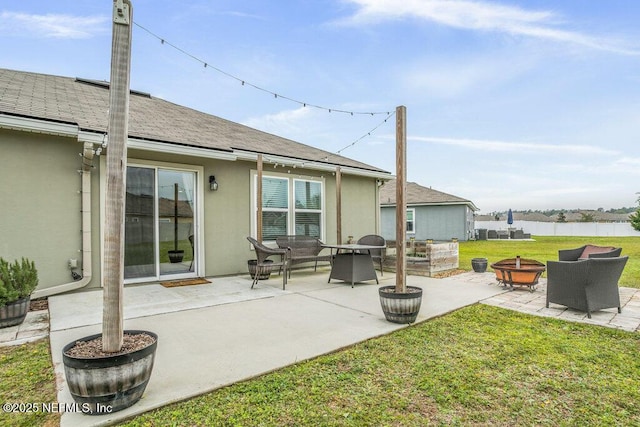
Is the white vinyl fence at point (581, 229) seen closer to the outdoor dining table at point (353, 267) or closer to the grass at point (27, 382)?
the outdoor dining table at point (353, 267)

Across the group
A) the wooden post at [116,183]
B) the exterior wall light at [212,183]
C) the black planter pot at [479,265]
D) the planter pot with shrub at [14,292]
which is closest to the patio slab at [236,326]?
the planter pot with shrub at [14,292]

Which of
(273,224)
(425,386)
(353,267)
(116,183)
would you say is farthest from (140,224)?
(425,386)

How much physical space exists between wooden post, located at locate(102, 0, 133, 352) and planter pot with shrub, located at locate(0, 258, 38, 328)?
2721 mm

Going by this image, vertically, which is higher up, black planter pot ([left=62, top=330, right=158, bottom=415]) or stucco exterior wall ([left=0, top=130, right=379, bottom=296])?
stucco exterior wall ([left=0, top=130, right=379, bottom=296])

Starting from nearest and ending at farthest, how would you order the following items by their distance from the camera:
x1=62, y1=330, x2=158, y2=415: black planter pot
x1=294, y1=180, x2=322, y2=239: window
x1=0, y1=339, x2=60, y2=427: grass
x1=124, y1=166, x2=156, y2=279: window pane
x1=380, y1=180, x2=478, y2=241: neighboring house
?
x1=62, y1=330, x2=158, y2=415: black planter pot, x1=0, y1=339, x2=60, y2=427: grass, x1=124, y1=166, x2=156, y2=279: window pane, x1=294, y1=180, x2=322, y2=239: window, x1=380, y1=180, x2=478, y2=241: neighboring house

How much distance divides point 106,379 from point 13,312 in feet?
9.65

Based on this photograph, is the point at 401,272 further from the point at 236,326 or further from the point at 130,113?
the point at 130,113

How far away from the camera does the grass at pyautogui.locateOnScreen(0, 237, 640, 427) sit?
2.03 meters

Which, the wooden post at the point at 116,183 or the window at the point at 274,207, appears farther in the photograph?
the window at the point at 274,207

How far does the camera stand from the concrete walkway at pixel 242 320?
256 centimetres

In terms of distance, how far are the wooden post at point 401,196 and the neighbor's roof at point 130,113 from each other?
12.7 feet

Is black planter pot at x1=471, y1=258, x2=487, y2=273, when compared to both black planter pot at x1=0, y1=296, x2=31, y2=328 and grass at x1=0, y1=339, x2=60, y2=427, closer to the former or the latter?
grass at x1=0, y1=339, x2=60, y2=427

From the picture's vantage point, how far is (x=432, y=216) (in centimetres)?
2044

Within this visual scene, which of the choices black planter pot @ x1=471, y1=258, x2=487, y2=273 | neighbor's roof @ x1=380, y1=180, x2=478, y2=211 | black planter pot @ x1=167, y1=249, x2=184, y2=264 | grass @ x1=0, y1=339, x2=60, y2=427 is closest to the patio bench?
black planter pot @ x1=167, y1=249, x2=184, y2=264
